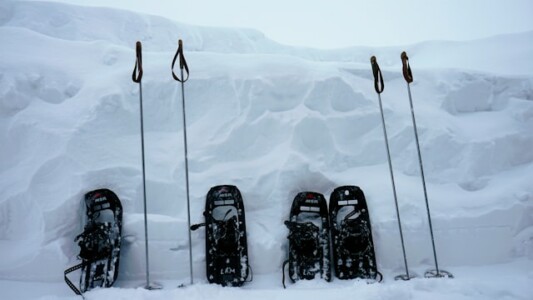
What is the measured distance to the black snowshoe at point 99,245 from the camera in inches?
142

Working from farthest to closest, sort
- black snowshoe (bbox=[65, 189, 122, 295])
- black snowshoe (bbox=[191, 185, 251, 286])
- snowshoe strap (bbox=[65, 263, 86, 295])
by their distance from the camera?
black snowshoe (bbox=[191, 185, 251, 286]) → black snowshoe (bbox=[65, 189, 122, 295]) → snowshoe strap (bbox=[65, 263, 86, 295])

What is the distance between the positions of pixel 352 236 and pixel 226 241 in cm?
154

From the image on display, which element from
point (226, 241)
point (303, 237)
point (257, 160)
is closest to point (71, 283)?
point (226, 241)

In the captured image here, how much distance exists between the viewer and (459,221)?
4160 millimetres

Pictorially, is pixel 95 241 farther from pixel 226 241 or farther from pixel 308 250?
pixel 308 250

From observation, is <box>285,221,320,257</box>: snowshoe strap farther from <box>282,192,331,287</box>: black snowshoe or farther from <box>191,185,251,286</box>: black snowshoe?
<box>191,185,251,286</box>: black snowshoe

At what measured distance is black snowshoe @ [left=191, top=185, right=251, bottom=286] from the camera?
376 centimetres

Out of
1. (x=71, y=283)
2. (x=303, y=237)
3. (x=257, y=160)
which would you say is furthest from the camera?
(x=257, y=160)

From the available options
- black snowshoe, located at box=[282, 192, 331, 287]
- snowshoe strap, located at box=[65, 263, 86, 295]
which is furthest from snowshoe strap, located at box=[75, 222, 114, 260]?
black snowshoe, located at box=[282, 192, 331, 287]

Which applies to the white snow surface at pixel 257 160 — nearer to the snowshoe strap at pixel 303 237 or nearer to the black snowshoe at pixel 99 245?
the black snowshoe at pixel 99 245

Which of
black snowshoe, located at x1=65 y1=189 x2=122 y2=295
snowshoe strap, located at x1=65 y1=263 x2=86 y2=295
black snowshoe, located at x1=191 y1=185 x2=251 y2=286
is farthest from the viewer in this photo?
black snowshoe, located at x1=191 y1=185 x2=251 y2=286

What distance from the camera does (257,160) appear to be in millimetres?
4898

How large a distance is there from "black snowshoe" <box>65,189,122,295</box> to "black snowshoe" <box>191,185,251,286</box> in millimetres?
982

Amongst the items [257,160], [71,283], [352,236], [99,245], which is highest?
[257,160]
